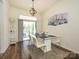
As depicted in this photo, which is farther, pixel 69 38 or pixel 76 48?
pixel 69 38

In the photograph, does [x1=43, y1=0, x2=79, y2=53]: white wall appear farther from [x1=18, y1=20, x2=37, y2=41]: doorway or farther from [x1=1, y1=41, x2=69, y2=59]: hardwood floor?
[x1=18, y1=20, x2=37, y2=41]: doorway

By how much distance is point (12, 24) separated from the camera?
6.82m

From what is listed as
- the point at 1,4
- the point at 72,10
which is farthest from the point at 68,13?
the point at 1,4

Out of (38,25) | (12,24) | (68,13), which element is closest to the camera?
(68,13)

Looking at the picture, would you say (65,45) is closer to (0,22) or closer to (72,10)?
(72,10)

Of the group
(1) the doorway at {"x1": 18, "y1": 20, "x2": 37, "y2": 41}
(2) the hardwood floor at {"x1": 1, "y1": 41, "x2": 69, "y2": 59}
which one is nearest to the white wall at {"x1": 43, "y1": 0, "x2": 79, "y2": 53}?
(2) the hardwood floor at {"x1": 1, "y1": 41, "x2": 69, "y2": 59}

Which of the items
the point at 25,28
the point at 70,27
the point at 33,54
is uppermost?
the point at 70,27

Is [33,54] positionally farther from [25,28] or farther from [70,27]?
[25,28]

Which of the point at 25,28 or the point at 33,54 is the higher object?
the point at 25,28

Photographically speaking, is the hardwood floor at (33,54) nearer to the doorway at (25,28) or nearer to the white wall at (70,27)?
the white wall at (70,27)

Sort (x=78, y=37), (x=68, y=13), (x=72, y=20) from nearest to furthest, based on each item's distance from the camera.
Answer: (x=78, y=37), (x=72, y=20), (x=68, y=13)

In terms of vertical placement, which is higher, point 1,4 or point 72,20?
point 1,4

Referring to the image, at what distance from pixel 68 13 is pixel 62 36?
147 cm

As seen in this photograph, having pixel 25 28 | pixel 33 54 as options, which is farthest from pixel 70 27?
pixel 25 28
